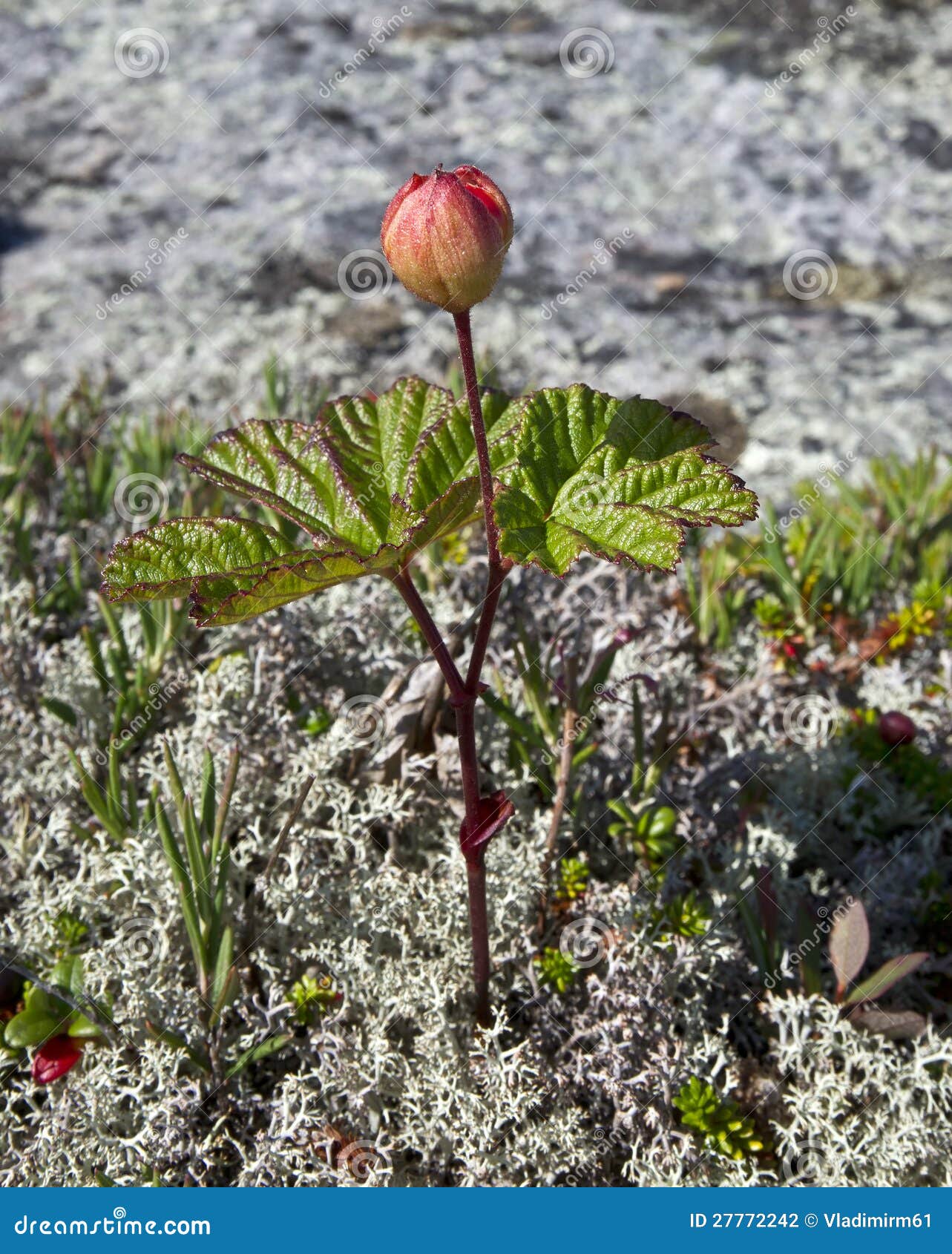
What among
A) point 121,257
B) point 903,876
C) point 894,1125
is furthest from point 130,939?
point 121,257

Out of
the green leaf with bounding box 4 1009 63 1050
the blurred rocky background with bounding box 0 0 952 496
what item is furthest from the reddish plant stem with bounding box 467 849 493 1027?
the blurred rocky background with bounding box 0 0 952 496

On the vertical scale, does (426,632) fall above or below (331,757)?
above

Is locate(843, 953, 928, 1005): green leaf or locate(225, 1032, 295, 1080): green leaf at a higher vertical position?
locate(843, 953, 928, 1005): green leaf

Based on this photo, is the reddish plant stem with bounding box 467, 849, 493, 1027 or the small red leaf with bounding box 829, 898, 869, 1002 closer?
the reddish plant stem with bounding box 467, 849, 493, 1027

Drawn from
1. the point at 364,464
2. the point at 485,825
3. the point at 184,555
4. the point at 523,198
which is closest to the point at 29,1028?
the point at 485,825

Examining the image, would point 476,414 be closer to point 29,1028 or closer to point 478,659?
point 478,659

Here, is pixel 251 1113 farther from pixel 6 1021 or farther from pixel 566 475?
pixel 566 475

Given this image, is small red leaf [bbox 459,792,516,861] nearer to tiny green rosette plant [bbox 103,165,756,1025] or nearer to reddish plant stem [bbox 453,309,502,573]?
tiny green rosette plant [bbox 103,165,756,1025]
